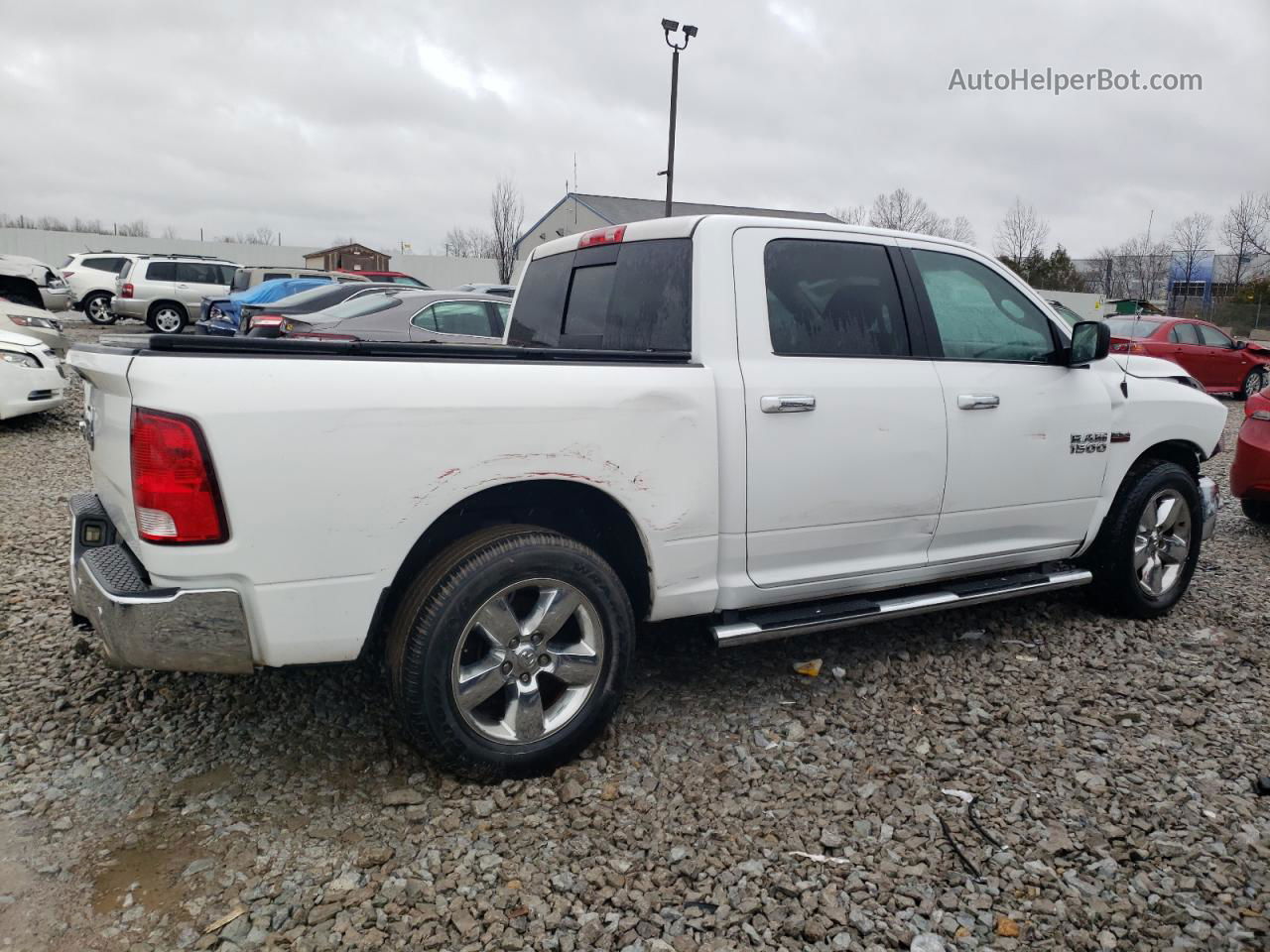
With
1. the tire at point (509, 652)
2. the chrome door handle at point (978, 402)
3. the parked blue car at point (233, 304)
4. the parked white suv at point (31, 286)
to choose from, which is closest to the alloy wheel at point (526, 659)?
the tire at point (509, 652)

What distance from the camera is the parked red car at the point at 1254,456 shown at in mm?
6191

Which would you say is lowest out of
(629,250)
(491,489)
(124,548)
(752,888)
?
(752,888)

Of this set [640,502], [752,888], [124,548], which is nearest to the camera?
[752,888]

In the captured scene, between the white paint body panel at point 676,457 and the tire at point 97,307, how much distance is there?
2231 cm

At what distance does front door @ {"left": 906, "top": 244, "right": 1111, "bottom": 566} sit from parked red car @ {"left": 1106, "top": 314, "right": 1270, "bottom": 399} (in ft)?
39.7

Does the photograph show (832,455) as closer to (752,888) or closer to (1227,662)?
(752,888)

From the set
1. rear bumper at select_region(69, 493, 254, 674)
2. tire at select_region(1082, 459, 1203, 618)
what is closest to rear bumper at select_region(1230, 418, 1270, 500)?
tire at select_region(1082, 459, 1203, 618)

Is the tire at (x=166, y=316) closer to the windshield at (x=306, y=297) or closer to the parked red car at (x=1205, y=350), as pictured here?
the windshield at (x=306, y=297)

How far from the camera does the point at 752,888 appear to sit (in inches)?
100

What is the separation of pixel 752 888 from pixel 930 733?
1225 mm

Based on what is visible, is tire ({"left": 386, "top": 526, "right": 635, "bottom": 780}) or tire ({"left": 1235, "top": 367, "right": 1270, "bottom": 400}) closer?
tire ({"left": 386, "top": 526, "right": 635, "bottom": 780})

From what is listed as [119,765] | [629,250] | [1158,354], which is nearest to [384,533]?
[119,765]

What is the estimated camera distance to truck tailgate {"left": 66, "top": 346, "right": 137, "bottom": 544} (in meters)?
2.53

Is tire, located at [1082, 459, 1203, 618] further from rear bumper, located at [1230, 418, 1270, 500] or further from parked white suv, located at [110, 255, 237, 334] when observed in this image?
parked white suv, located at [110, 255, 237, 334]
